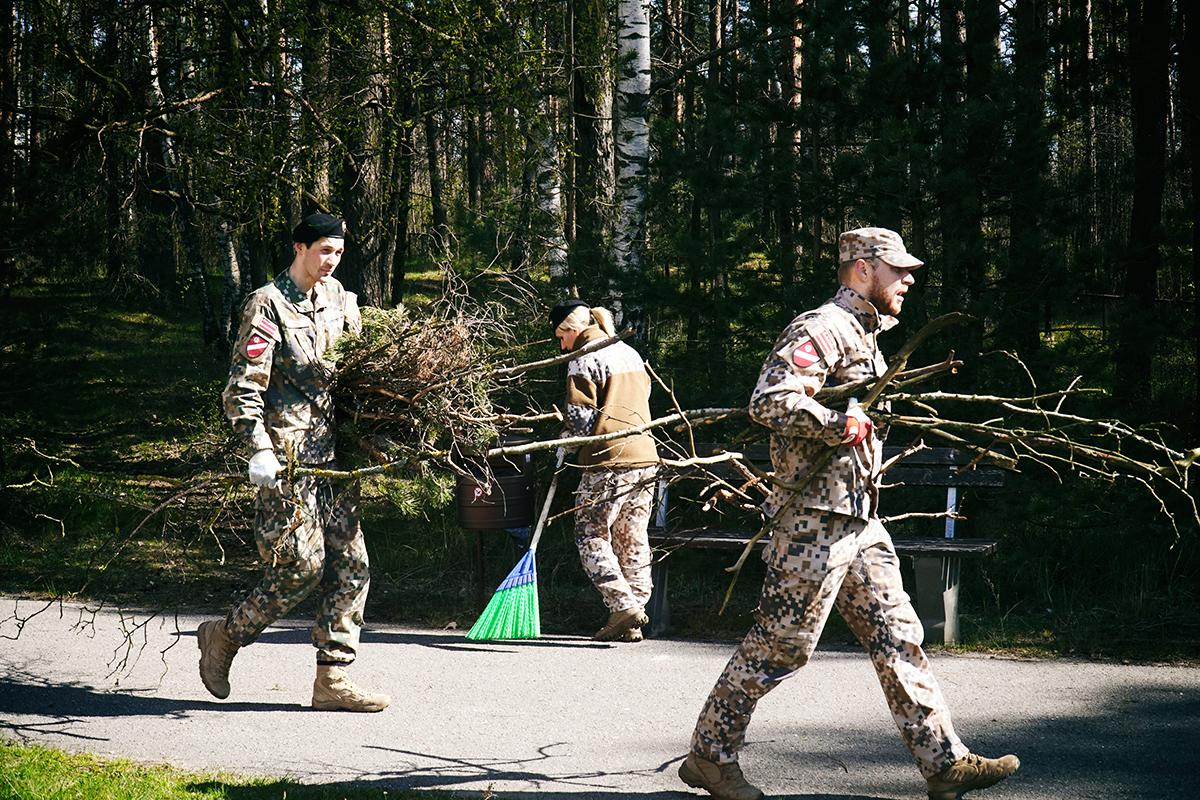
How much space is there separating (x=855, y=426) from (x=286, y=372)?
102 inches

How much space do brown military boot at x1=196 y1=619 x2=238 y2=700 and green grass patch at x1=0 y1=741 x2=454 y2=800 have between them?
809mm

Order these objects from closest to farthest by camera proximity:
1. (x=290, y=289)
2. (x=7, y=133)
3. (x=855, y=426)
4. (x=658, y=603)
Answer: (x=855, y=426)
(x=290, y=289)
(x=658, y=603)
(x=7, y=133)

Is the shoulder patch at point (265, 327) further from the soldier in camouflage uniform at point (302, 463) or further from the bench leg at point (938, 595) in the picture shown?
the bench leg at point (938, 595)

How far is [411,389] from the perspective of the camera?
213 inches

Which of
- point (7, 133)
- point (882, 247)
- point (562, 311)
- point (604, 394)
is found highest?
point (7, 133)

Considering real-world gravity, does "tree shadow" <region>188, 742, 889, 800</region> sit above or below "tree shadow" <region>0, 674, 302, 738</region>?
above

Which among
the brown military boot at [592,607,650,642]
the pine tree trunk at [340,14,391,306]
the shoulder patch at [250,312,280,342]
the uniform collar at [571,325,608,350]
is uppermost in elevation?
the pine tree trunk at [340,14,391,306]

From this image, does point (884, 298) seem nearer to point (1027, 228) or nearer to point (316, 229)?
point (316, 229)

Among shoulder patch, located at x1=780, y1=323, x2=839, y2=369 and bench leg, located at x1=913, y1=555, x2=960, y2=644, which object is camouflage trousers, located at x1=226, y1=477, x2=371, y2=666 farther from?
→ bench leg, located at x1=913, y1=555, x2=960, y2=644

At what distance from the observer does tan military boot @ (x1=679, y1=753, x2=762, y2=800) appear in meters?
4.33

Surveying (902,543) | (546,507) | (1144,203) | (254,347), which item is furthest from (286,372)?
(1144,203)

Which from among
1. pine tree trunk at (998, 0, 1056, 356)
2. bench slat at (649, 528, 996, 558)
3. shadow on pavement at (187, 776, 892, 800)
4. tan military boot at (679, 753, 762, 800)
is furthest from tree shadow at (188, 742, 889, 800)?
pine tree trunk at (998, 0, 1056, 356)

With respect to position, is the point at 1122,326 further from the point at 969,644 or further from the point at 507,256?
the point at 507,256

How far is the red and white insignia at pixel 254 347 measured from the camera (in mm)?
5270
